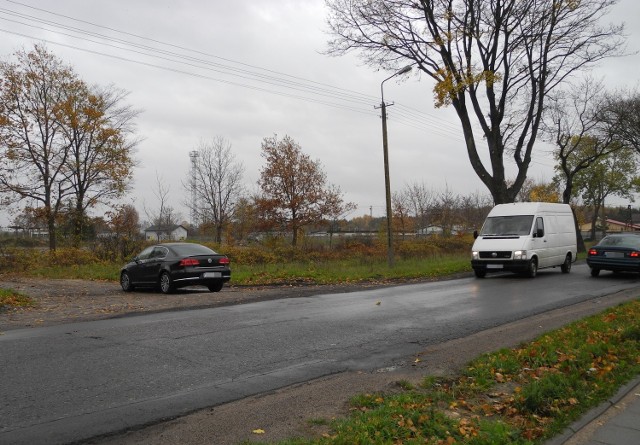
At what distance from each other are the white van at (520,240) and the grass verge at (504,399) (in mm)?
10774

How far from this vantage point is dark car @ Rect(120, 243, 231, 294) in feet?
49.2

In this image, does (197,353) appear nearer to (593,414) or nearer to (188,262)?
(593,414)

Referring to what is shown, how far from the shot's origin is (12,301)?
499 inches

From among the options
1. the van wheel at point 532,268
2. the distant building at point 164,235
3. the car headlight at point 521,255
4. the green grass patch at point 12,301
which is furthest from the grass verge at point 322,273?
the distant building at point 164,235

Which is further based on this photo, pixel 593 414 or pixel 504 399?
pixel 504 399

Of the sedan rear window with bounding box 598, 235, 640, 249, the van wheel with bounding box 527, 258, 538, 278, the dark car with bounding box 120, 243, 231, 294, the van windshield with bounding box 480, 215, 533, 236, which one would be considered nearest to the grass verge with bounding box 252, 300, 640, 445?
the dark car with bounding box 120, 243, 231, 294

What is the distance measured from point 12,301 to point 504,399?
38.4 ft

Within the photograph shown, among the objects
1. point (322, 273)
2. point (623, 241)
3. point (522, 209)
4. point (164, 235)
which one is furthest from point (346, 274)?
point (164, 235)

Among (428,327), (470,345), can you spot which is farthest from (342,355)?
(428,327)

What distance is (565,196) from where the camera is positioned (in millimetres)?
39656

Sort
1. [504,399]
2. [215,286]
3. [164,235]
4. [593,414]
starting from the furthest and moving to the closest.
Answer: [164,235] < [215,286] < [504,399] < [593,414]

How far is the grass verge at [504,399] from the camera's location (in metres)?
4.21

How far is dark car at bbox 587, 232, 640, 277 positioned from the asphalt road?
22.1 feet

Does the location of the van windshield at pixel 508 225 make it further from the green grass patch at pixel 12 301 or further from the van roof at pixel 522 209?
the green grass patch at pixel 12 301
